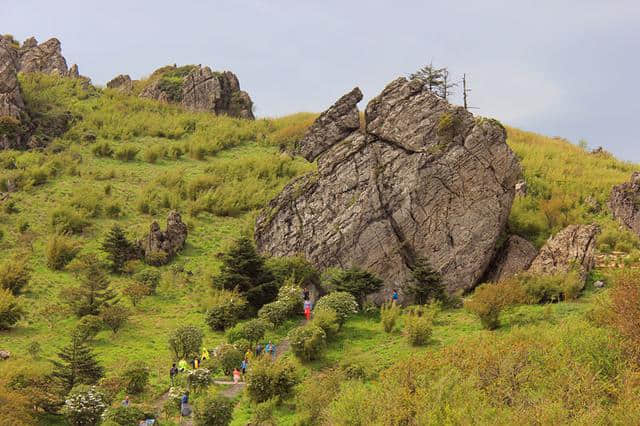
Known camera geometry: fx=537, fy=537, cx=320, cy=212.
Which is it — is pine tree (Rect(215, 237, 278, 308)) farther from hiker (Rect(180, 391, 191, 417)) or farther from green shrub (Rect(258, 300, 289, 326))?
hiker (Rect(180, 391, 191, 417))

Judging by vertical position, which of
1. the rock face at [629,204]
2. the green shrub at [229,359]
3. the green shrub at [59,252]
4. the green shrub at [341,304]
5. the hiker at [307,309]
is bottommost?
the green shrub at [229,359]

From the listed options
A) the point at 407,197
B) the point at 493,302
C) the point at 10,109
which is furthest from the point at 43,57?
the point at 493,302

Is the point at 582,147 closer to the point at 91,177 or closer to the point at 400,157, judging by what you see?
the point at 400,157

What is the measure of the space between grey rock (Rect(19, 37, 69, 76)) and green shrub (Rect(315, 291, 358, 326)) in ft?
194

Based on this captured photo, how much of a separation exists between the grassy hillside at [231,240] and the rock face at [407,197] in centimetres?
380

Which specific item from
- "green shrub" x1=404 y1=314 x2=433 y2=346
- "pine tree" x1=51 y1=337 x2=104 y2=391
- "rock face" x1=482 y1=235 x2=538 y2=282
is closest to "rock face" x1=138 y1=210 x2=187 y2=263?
"pine tree" x1=51 y1=337 x2=104 y2=391

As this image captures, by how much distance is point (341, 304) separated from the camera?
26.4 m

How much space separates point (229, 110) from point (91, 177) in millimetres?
24622

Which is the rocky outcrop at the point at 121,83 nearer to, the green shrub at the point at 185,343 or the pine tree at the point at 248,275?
the pine tree at the point at 248,275

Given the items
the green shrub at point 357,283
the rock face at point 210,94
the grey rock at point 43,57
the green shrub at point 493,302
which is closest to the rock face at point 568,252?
the green shrub at point 493,302

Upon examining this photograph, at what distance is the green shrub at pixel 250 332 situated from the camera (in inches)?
966

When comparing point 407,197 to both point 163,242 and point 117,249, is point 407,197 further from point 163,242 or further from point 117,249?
point 117,249

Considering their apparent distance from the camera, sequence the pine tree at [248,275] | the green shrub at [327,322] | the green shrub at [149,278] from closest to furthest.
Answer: the green shrub at [327,322] < the pine tree at [248,275] < the green shrub at [149,278]

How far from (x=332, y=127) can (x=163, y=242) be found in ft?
43.7
